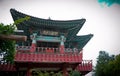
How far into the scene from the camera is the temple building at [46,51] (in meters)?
8.88

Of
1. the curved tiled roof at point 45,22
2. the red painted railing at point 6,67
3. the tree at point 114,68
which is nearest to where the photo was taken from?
the tree at point 114,68

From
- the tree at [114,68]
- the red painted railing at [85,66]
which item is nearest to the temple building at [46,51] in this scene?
the red painted railing at [85,66]

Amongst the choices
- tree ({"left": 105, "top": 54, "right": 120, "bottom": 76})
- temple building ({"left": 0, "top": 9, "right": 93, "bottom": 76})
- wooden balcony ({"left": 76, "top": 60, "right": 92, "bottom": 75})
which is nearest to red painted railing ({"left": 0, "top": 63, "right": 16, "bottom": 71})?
temple building ({"left": 0, "top": 9, "right": 93, "bottom": 76})

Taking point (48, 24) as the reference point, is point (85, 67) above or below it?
below

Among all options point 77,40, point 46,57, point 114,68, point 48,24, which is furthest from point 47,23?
point 114,68

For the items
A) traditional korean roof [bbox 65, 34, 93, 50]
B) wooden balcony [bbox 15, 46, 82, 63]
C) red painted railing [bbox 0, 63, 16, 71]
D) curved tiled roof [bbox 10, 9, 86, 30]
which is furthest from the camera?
traditional korean roof [bbox 65, 34, 93, 50]

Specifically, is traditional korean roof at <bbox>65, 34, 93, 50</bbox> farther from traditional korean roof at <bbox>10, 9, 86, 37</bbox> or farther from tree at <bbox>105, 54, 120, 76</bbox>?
tree at <bbox>105, 54, 120, 76</bbox>

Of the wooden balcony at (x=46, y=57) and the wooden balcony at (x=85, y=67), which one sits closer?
the wooden balcony at (x=46, y=57)

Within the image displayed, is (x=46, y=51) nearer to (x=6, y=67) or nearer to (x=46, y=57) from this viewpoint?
(x=46, y=57)

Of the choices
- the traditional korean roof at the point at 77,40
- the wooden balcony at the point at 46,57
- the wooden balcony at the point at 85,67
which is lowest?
the wooden balcony at the point at 85,67

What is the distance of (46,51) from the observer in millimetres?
9336

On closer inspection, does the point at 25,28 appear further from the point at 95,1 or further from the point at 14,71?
the point at 95,1

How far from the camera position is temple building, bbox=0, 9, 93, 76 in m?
8.88

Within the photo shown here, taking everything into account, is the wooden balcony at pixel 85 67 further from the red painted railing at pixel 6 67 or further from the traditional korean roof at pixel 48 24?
the red painted railing at pixel 6 67
